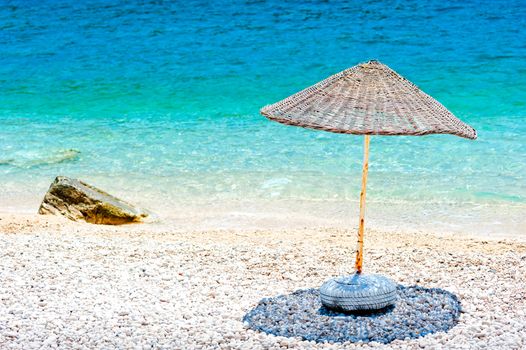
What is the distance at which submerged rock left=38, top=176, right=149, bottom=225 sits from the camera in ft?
28.9

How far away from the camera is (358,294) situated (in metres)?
5.43

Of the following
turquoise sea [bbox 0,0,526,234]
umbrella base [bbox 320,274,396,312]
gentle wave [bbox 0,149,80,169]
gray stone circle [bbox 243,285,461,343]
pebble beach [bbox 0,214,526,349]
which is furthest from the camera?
gentle wave [bbox 0,149,80,169]

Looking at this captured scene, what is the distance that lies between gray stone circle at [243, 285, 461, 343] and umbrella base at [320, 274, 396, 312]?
0.06 metres

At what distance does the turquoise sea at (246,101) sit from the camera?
10.1m

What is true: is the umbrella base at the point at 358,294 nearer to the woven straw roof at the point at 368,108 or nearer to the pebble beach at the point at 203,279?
the pebble beach at the point at 203,279

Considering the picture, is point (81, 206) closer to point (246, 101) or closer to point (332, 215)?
point (332, 215)

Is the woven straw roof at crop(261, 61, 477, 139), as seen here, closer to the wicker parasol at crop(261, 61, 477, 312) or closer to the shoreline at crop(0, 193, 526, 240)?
the wicker parasol at crop(261, 61, 477, 312)

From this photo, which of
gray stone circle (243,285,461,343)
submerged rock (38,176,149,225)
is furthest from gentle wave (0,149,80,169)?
gray stone circle (243,285,461,343)

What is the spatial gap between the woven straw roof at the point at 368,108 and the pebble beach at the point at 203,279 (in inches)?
48.3

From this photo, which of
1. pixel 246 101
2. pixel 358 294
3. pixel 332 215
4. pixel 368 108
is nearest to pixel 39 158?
Answer: pixel 246 101

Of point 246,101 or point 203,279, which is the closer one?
point 203,279

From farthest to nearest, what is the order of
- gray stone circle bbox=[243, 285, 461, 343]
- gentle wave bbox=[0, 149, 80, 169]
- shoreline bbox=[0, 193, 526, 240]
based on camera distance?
1. gentle wave bbox=[0, 149, 80, 169]
2. shoreline bbox=[0, 193, 526, 240]
3. gray stone circle bbox=[243, 285, 461, 343]

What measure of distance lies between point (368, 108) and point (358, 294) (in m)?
1.17

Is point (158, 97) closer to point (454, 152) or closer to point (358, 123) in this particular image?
point (454, 152)
